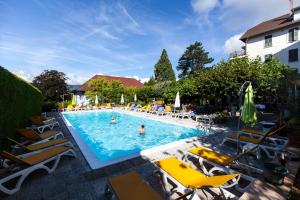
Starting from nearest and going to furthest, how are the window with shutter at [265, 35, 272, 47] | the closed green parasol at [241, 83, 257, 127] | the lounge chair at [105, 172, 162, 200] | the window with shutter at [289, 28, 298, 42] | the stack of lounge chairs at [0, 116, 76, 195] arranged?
the lounge chair at [105, 172, 162, 200] < the stack of lounge chairs at [0, 116, 76, 195] < the closed green parasol at [241, 83, 257, 127] < the window with shutter at [289, 28, 298, 42] < the window with shutter at [265, 35, 272, 47]

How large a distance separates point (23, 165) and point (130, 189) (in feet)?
11.3

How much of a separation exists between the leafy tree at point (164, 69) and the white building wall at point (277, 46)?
27.4m

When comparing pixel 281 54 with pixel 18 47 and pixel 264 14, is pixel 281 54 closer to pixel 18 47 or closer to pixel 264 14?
pixel 264 14

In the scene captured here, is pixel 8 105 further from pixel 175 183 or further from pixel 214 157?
pixel 214 157

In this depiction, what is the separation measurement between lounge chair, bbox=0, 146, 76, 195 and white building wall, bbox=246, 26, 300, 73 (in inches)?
1132

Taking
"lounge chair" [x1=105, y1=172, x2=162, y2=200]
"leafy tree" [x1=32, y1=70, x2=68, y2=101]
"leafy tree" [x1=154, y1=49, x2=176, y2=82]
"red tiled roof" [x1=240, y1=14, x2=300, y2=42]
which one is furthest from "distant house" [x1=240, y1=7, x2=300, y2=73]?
"leafy tree" [x1=32, y1=70, x2=68, y2=101]

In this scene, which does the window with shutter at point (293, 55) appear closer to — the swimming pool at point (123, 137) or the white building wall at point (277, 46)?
the white building wall at point (277, 46)

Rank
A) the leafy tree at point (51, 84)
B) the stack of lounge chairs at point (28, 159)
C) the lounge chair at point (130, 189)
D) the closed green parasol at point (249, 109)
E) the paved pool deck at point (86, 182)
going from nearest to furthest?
the lounge chair at point (130, 189), the paved pool deck at point (86, 182), the stack of lounge chairs at point (28, 159), the closed green parasol at point (249, 109), the leafy tree at point (51, 84)

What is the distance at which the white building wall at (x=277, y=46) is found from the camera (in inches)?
927

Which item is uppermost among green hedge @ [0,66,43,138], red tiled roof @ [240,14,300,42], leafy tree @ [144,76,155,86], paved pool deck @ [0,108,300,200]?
red tiled roof @ [240,14,300,42]

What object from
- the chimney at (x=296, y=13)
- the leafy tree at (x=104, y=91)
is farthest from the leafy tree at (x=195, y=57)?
the leafy tree at (x=104, y=91)

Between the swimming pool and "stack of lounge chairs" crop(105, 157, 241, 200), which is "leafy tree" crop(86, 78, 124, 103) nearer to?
the swimming pool

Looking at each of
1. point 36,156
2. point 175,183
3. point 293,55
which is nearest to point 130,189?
point 175,183

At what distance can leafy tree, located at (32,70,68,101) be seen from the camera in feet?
90.0
